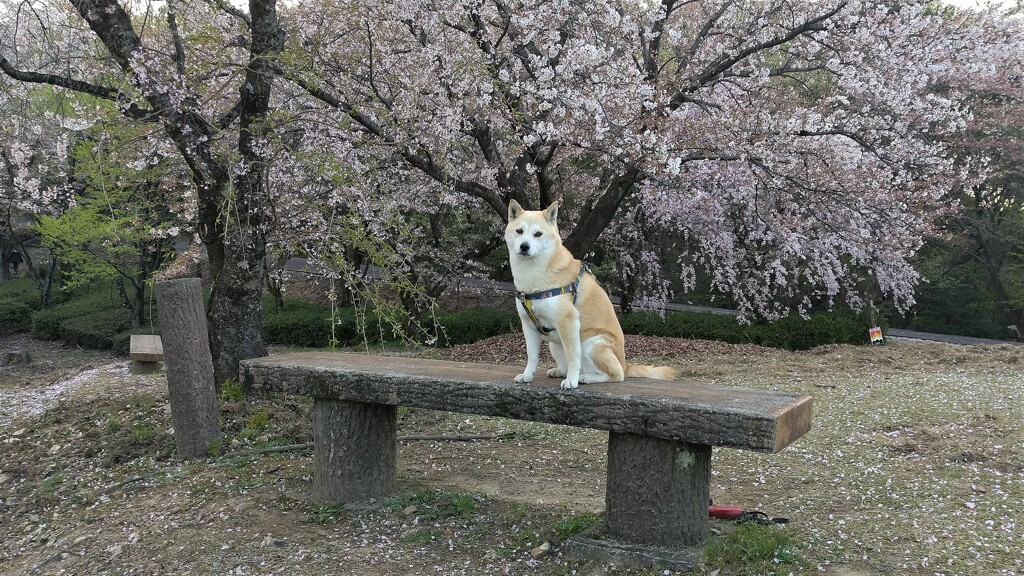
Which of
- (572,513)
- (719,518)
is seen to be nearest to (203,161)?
(572,513)

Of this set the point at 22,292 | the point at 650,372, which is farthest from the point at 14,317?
the point at 650,372

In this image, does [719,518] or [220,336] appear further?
[220,336]

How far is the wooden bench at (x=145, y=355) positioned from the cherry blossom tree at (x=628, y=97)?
13.1 ft

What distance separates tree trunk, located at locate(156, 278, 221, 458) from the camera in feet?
18.0

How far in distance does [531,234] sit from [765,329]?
989 cm

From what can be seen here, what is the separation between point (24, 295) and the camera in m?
19.8

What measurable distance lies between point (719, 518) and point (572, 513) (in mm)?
884

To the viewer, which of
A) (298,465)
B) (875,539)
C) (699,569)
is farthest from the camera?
(298,465)

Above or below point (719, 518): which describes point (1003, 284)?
above

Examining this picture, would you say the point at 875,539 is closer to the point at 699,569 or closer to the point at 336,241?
the point at 699,569

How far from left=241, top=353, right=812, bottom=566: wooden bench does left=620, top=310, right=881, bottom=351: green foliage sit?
353 inches

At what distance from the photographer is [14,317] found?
698 inches

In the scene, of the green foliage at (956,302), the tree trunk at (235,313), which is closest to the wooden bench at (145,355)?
the tree trunk at (235,313)

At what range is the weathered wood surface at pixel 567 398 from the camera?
3.16 meters
